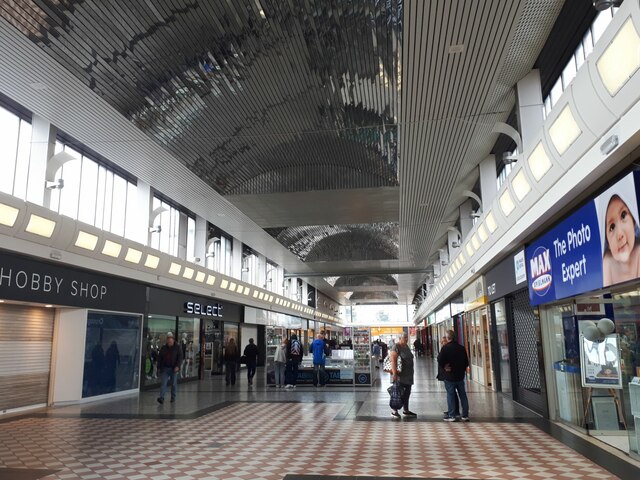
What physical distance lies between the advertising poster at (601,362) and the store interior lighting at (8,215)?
29.9 feet

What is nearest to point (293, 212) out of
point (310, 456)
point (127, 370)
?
point (127, 370)

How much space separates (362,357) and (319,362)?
139cm

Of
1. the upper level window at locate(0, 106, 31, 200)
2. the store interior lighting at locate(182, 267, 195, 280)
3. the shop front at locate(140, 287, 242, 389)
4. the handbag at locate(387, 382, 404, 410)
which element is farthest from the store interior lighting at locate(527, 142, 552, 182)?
the shop front at locate(140, 287, 242, 389)

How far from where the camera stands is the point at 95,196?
12789 mm

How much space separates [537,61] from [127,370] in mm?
11985

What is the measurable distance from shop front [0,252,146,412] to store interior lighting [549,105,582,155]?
29.9 ft

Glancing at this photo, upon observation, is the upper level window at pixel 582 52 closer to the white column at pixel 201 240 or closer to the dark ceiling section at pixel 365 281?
the white column at pixel 201 240

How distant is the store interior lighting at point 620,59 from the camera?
412 cm

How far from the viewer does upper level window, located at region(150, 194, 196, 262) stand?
15.8 m

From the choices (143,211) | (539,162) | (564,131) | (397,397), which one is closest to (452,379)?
(397,397)

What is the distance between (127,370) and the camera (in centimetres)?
1356

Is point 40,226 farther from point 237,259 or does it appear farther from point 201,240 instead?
point 237,259

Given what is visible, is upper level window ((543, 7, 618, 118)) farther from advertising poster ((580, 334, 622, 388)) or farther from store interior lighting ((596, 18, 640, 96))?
advertising poster ((580, 334, 622, 388))

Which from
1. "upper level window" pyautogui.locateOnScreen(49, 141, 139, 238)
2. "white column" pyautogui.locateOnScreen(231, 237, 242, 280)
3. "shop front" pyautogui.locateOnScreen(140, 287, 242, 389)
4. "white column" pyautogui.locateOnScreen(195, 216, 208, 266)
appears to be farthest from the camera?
"white column" pyautogui.locateOnScreen(231, 237, 242, 280)
